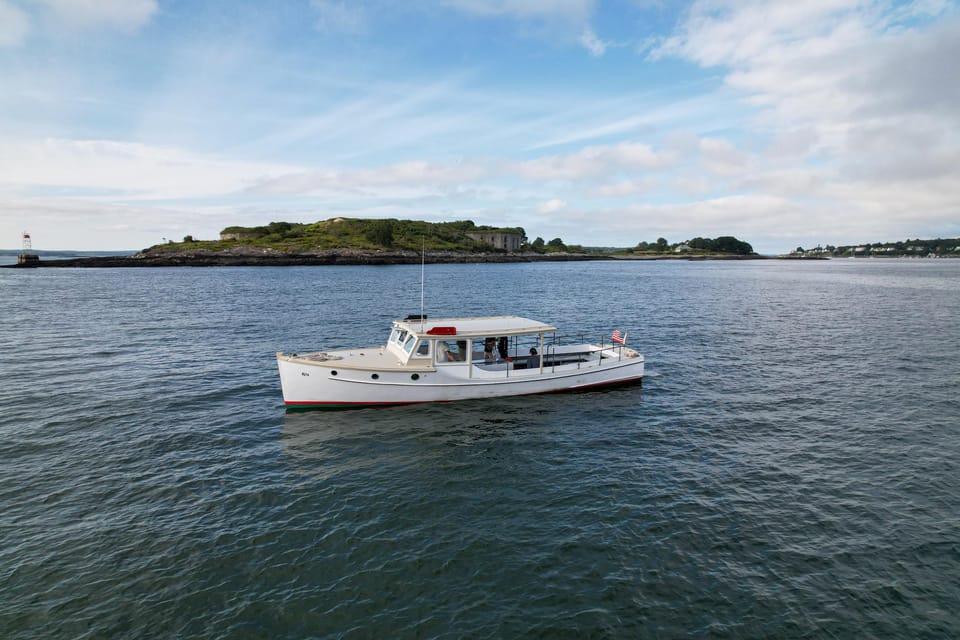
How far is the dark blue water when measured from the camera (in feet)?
38.3

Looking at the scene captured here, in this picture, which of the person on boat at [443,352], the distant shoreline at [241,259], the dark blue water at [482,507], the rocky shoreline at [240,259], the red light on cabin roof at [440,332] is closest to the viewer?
the dark blue water at [482,507]

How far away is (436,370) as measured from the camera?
82.0 feet

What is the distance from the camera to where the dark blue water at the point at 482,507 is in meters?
11.7

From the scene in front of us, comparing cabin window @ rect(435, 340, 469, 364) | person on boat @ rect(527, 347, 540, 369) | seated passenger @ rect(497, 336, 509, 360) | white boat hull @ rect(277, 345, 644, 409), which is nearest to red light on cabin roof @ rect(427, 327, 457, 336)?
cabin window @ rect(435, 340, 469, 364)

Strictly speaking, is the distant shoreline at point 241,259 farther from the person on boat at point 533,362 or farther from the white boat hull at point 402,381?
the person on boat at point 533,362

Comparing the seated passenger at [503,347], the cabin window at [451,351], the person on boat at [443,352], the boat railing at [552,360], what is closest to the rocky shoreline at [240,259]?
the boat railing at [552,360]

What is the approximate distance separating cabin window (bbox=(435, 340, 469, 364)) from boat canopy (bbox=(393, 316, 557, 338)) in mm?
769

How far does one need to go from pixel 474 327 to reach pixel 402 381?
4870 millimetres

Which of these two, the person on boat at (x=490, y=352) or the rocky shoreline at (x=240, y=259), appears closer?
the person on boat at (x=490, y=352)

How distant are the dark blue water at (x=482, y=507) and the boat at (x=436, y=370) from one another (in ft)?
3.47

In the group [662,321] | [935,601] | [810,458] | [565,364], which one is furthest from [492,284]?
[935,601]

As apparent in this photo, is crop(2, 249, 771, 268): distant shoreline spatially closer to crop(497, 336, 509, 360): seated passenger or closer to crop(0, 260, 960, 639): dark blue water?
crop(0, 260, 960, 639): dark blue water

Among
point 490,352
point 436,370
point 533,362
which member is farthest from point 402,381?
point 533,362

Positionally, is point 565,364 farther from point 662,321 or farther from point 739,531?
point 662,321
